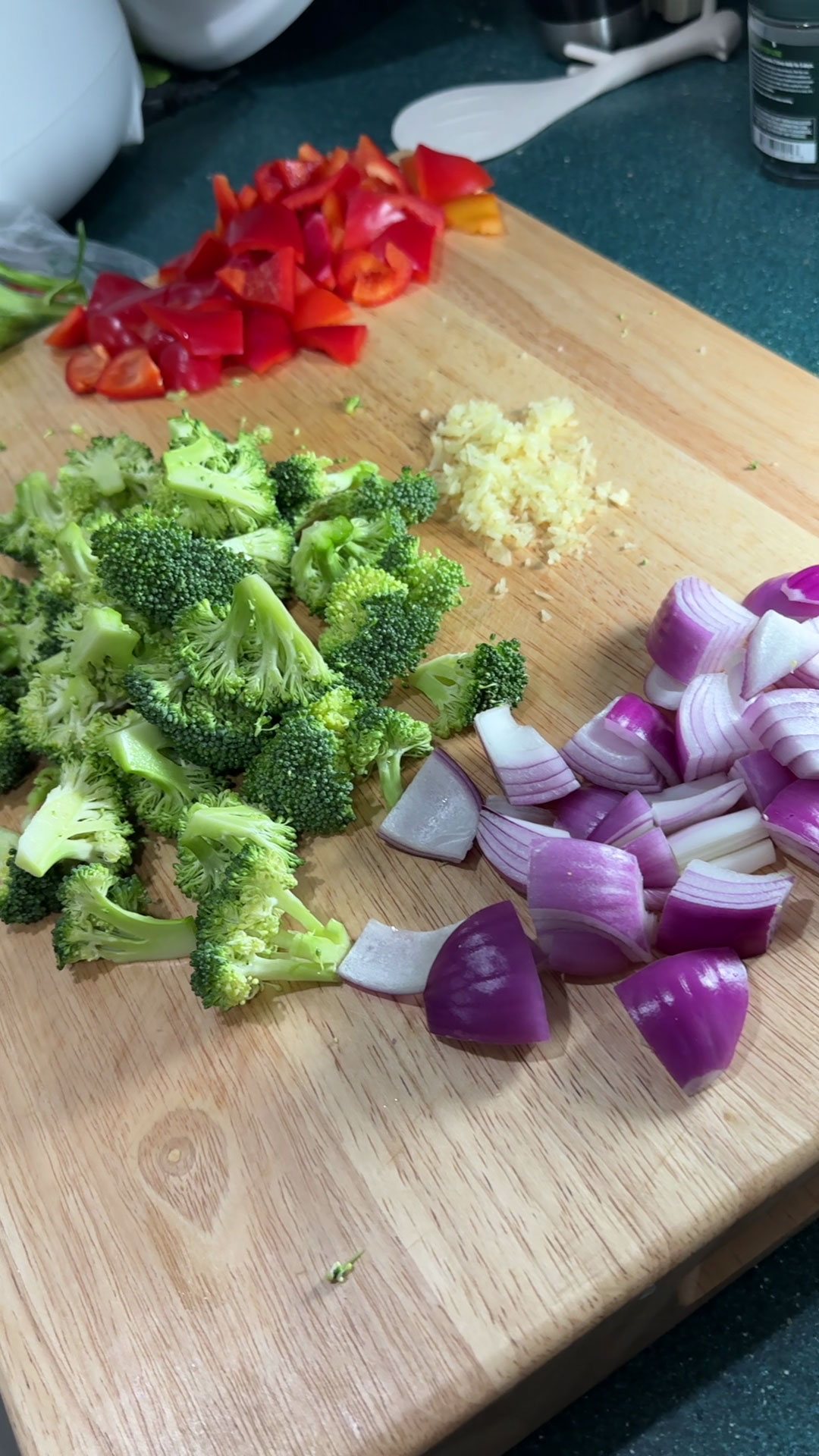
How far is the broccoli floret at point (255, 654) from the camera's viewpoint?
49.1 inches

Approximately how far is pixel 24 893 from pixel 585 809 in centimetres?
62

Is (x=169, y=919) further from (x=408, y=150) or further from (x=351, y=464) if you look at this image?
(x=408, y=150)

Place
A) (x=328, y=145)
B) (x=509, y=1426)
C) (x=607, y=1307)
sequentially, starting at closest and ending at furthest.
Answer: (x=607, y=1307), (x=509, y=1426), (x=328, y=145)

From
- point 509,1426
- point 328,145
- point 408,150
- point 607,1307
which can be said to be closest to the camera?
point 607,1307

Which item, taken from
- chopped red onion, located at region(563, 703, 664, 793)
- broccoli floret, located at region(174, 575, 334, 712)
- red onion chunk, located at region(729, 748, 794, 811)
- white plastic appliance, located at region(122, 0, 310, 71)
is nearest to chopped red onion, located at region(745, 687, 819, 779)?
red onion chunk, located at region(729, 748, 794, 811)

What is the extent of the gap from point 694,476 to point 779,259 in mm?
696

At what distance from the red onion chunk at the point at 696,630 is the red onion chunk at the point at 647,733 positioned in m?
0.06

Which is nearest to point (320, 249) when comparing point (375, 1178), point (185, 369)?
point (185, 369)

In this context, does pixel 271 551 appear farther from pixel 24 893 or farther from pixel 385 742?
pixel 24 893

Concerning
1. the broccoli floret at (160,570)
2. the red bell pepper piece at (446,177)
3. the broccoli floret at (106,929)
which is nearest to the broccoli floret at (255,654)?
the broccoli floret at (160,570)

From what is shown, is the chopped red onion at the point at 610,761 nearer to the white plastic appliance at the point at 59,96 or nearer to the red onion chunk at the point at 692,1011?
the red onion chunk at the point at 692,1011

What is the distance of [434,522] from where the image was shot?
4.93 feet

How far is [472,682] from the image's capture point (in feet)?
4.12

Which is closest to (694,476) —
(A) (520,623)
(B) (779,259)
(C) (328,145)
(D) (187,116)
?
(A) (520,623)
